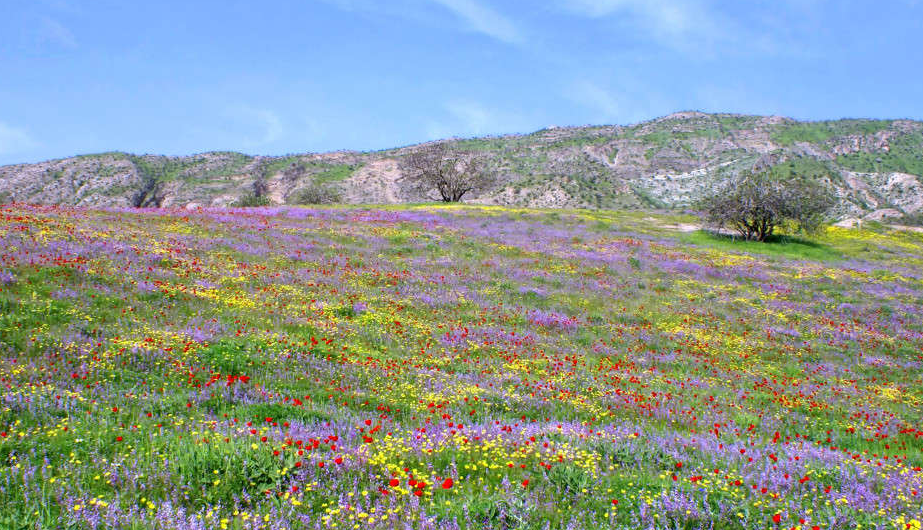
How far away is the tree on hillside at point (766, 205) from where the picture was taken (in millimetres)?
41719

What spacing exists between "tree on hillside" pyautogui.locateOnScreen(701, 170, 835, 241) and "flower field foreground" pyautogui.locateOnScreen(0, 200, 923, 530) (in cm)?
1950

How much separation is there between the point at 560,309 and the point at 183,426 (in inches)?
541

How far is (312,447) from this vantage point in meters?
5.42

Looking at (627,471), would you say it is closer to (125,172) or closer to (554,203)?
(554,203)

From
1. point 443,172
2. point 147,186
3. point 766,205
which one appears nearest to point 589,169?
point 443,172

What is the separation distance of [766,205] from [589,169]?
99.4 metres

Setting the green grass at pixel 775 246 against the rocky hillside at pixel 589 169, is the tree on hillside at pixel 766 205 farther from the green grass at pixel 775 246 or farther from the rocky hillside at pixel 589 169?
the rocky hillside at pixel 589 169

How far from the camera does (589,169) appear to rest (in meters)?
138

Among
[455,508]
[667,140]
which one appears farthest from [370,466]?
[667,140]

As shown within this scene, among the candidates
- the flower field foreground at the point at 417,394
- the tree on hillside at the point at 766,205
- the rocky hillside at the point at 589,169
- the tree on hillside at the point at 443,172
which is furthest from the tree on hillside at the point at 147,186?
the tree on hillside at the point at 766,205

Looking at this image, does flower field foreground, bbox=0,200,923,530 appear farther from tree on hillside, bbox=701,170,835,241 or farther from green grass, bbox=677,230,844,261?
tree on hillside, bbox=701,170,835,241

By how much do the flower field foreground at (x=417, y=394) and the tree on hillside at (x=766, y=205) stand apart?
64.0ft

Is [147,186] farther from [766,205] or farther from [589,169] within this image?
[766,205]

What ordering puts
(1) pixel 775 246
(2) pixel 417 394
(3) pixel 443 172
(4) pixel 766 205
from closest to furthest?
(2) pixel 417 394 → (1) pixel 775 246 → (4) pixel 766 205 → (3) pixel 443 172
